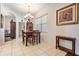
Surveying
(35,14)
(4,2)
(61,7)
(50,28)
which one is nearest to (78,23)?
(61,7)

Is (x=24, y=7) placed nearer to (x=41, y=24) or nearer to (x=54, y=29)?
(x=41, y=24)

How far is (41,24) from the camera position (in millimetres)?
3102

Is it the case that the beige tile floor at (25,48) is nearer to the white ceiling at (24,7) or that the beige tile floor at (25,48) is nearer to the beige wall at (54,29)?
the beige wall at (54,29)

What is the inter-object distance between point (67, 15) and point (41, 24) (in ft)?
2.37

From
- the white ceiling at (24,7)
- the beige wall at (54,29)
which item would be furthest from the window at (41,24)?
the white ceiling at (24,7)

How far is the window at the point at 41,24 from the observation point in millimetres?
3027

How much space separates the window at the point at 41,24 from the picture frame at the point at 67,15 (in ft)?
1.21

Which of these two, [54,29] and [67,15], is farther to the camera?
[54,29]

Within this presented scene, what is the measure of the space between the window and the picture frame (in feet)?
1.21

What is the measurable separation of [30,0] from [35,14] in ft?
1.67

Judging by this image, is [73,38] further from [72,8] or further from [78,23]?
[72,8]

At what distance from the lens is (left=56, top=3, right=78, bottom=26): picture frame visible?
2.78 metres

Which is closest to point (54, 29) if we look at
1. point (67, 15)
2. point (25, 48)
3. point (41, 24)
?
point (41, 24)

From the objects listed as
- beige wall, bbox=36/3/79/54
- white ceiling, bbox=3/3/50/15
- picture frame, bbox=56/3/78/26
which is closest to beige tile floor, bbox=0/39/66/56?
beige wall, bbox=36/3/79/54
